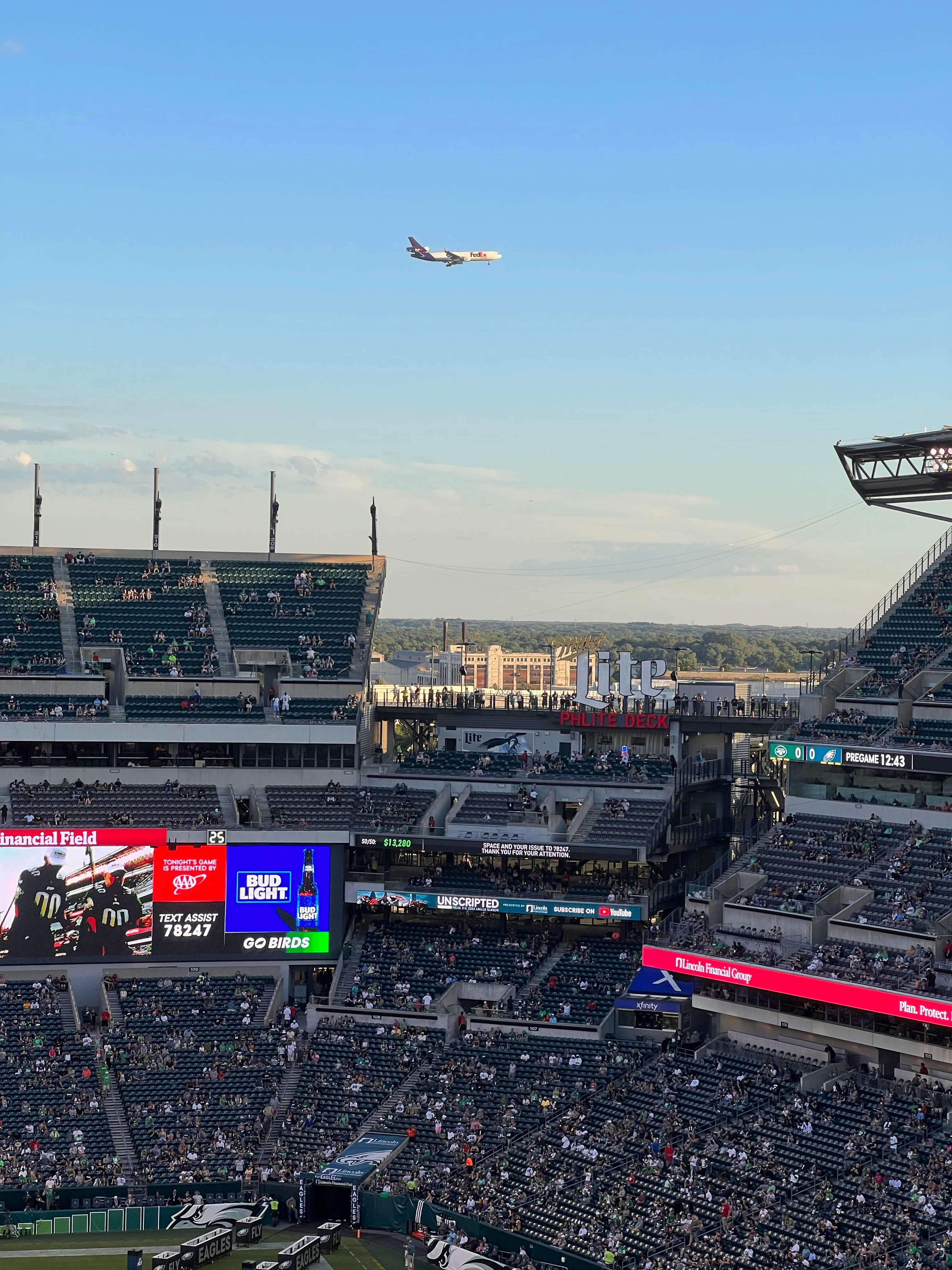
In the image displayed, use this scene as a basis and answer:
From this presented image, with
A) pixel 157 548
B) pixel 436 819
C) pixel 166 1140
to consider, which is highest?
pixel 157 548

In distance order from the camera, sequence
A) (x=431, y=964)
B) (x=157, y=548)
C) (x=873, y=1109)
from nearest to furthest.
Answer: (x=873, y=1109)
(x=431, y=964)
(x=157, y=548)

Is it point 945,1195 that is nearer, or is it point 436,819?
point 945,1195

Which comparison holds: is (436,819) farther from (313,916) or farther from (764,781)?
(764,781)

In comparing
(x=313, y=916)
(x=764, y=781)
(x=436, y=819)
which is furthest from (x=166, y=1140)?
(x=764, y=781)

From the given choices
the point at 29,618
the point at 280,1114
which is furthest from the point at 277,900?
the point at 29,618

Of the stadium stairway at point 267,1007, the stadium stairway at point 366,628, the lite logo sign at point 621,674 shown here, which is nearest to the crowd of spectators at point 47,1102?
the stadium stairway at point 267,1007

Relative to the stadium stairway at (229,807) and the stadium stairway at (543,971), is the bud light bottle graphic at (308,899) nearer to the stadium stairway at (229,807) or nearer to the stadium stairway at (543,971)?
the stadium stairway at (229,807)

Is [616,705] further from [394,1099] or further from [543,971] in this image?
[394,1099]

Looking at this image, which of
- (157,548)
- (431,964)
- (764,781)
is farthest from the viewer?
(157,548)
